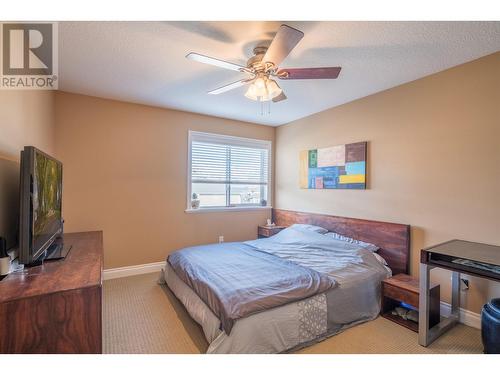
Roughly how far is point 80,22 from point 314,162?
3.26 meters

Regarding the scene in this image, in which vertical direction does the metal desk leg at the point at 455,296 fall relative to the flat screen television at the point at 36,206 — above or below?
below

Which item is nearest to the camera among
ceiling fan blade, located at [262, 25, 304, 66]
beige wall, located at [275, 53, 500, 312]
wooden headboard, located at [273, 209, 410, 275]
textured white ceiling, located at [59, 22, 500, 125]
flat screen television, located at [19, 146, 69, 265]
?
flat screen television, located at [19, 146, 69, 265]

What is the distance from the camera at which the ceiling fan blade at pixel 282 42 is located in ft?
4.84

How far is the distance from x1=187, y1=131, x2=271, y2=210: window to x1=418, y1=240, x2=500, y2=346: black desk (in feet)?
10.1

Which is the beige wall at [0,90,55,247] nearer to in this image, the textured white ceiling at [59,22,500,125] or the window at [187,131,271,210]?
the textured white ceiling at [59,22,500,125]

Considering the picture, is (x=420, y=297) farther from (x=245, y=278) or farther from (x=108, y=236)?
(x=108, y=236)

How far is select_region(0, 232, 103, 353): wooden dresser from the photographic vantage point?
3.62ft

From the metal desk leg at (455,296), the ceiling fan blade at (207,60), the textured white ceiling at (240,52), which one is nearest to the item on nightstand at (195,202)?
the textured white ceiling at (240,52)

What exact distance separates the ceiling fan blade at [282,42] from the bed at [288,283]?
178 cm

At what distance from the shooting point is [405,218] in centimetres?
283

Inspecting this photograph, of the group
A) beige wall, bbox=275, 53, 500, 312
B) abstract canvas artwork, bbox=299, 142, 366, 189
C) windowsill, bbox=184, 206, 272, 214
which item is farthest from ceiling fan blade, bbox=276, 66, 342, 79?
windowsill, bbox=184, 206, 272, 214

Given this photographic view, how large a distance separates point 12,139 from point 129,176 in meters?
1.80

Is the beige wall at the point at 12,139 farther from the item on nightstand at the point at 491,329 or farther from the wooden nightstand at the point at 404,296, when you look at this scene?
the item on nightstand at the point at 491,329

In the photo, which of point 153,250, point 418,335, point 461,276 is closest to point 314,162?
point 461,276
